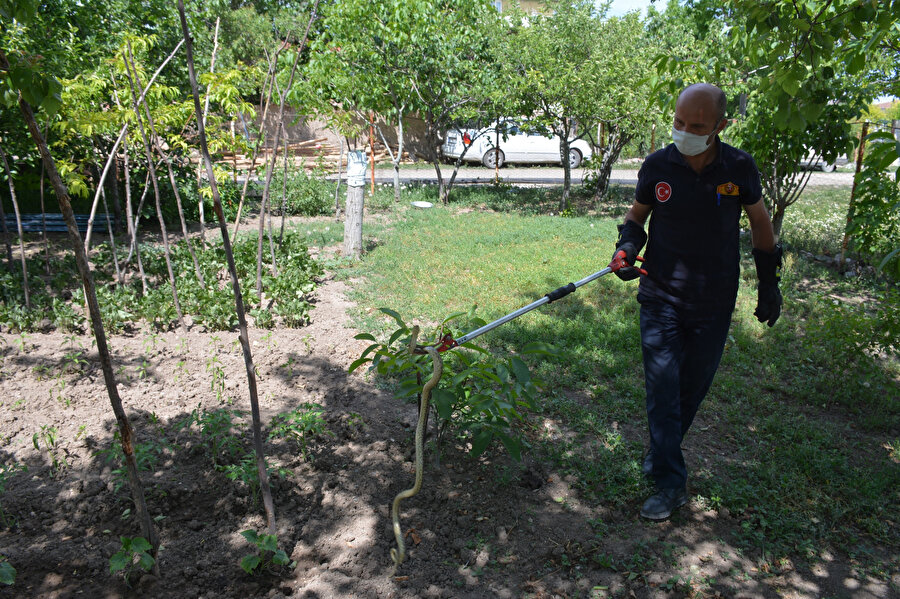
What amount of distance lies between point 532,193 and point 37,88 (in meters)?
12.1

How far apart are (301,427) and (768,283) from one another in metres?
2.45

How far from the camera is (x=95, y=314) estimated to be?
2256 millimetres

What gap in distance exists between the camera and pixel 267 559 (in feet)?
8.64

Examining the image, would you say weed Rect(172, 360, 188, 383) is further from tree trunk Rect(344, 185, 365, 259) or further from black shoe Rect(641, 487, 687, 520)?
tree trunk Rect(344, 185, 365, 259)

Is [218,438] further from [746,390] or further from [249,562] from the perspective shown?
[746,390]

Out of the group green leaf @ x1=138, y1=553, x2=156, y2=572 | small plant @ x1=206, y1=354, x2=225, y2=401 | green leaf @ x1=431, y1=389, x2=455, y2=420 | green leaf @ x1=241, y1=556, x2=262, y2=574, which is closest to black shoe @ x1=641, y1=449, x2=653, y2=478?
A: green leaf @ x1=431, y1=389, x2=455, y2=420

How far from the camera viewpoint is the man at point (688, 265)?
2.92 meters

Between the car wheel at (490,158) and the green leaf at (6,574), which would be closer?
the green leaf at (6,574)

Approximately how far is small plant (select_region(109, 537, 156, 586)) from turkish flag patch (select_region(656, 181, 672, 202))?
2.61m

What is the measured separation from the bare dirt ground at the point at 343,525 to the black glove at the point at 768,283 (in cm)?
101

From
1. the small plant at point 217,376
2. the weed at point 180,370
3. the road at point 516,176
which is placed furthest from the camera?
the road at point 516,176

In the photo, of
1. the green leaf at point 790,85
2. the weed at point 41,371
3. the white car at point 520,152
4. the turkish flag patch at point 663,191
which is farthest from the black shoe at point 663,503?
the white car at point 520,152

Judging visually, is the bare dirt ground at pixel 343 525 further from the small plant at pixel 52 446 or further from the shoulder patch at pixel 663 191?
the shoulder patch at pixel 663 191

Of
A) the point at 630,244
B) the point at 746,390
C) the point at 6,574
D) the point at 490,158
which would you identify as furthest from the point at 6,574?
the point at 490,158
